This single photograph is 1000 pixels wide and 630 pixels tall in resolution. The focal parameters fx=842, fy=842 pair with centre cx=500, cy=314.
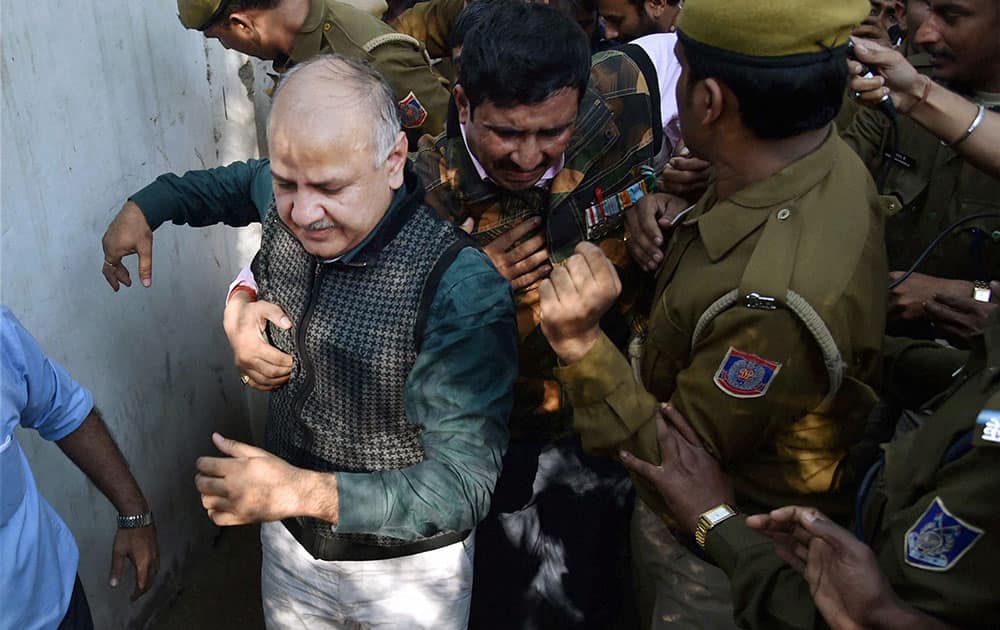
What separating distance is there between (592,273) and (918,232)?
5.26 feet

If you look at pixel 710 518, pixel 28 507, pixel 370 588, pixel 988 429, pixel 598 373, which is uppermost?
pixel 988 429

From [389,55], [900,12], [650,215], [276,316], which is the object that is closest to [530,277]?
[650,215]

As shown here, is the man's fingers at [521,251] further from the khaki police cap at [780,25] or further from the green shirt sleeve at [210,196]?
the khaki police cap at [780,25]

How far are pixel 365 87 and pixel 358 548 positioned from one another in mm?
1176

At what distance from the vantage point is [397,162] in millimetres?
2016

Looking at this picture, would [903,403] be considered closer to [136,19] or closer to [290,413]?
[290,413]

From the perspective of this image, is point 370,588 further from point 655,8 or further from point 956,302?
point 655,8

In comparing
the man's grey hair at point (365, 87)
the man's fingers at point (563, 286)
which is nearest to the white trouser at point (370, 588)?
the man's fingers at point (563, 286)

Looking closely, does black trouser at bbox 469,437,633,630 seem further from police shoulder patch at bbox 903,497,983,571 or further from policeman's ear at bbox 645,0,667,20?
policeman's ear at bbox 645,0,667,20

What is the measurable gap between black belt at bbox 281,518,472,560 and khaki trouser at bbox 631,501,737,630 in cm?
53

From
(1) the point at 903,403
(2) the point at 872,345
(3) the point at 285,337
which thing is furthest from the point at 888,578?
(3) the point at 285,337

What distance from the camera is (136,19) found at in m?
2.94

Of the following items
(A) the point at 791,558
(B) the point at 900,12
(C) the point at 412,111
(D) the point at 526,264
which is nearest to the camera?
(A) the point at 791,558

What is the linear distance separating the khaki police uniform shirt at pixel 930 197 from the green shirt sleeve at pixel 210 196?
6.14 ft
